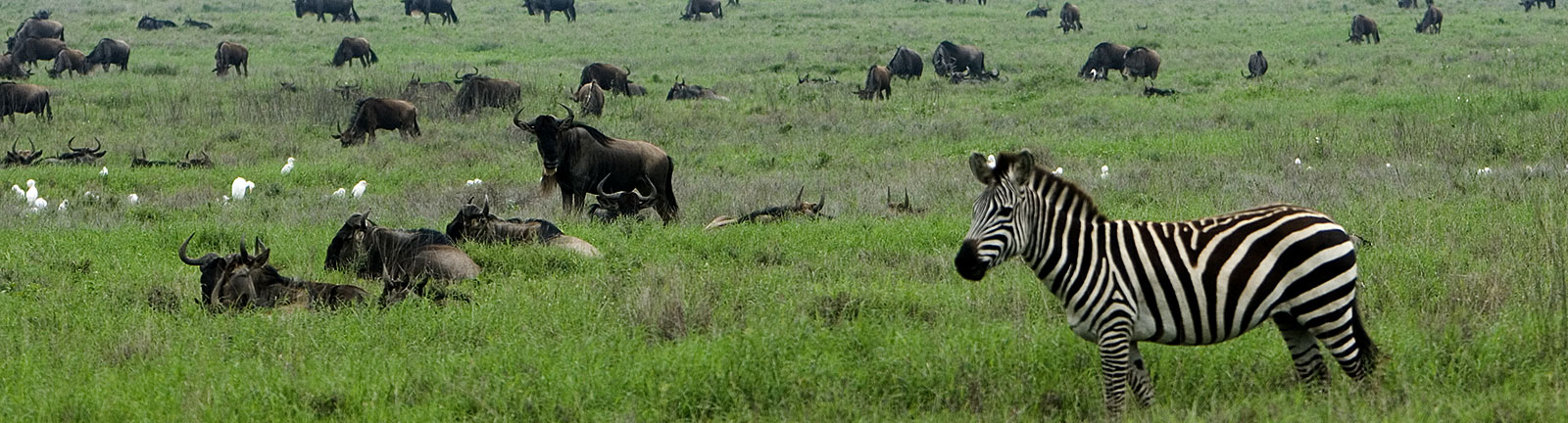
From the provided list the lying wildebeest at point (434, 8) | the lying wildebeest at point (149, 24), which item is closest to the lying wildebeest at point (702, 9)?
the lying wildebeest at point (434, 8)

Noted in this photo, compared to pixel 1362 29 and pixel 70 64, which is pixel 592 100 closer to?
pixel 70 64

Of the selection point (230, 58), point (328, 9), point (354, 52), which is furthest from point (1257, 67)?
point (328, 9)

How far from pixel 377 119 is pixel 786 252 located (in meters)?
13.2

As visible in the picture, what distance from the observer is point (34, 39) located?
32.8 meters

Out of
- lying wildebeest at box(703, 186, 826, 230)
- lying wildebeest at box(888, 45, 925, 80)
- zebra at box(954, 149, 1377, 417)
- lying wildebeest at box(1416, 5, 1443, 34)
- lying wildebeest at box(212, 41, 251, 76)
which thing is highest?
zebra at box(954, 149, 1377, 417)

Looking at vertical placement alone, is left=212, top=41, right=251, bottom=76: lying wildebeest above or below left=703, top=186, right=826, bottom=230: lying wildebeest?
below

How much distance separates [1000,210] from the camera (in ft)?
16.8

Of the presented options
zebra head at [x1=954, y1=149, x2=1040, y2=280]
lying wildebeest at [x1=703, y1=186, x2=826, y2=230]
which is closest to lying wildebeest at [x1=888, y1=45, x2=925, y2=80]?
lying wildebeest at [x1=703, y1=186, x2=826, y2=230]

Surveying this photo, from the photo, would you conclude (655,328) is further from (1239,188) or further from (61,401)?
(1239,188)

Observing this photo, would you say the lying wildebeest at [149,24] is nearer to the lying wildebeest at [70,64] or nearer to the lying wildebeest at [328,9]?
the lying wildebeest at [328,9]

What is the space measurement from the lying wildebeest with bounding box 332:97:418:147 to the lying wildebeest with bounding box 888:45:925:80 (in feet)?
40.3

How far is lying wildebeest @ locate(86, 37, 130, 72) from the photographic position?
30.8 metres

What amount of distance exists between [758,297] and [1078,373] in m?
2.20

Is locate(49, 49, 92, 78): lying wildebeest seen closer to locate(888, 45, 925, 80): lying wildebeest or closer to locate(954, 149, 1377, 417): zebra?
locate(888, 45, 925, 80): lying wildebeest
